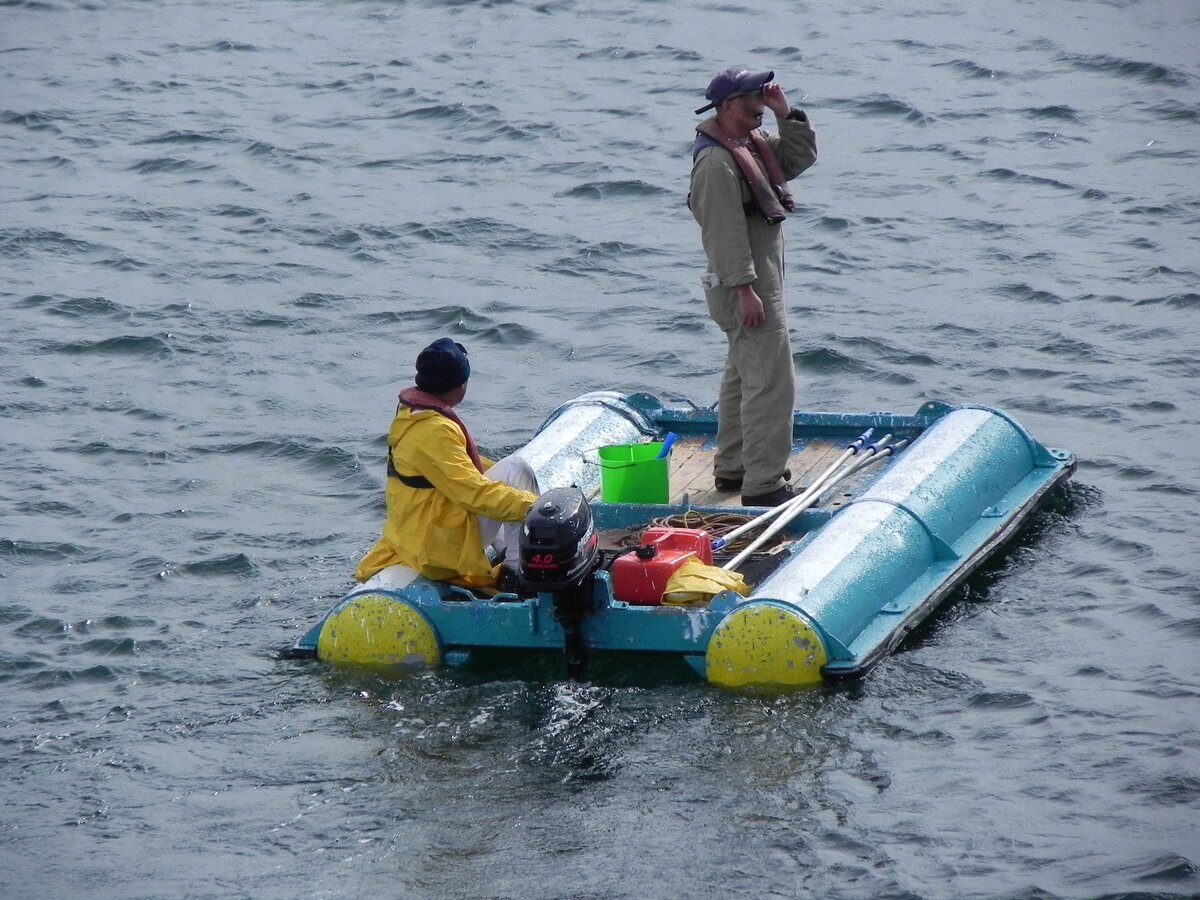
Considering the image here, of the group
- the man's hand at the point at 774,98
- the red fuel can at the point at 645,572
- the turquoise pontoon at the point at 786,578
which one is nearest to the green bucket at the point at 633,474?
the turquoise pontoon at the point at 786,578

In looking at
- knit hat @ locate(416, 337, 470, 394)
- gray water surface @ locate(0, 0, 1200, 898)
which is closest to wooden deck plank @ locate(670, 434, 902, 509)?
gray water surface @ locate(0, 0, 1200, 898)

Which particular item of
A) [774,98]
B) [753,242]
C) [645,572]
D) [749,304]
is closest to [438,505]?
[645,572]

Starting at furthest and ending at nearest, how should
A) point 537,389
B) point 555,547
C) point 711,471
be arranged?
point 537,389, point 711,471, point 555,547

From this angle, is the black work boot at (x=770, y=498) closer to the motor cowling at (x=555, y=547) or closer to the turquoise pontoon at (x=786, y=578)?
the turquoise pontoon at (x=786, y=578)

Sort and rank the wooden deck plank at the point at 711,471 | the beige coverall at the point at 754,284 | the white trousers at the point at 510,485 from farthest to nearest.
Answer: the wooden deck plank at the point at 711,471
the beige coverall at the point at 754,284
the white trousers at the point at 510,485

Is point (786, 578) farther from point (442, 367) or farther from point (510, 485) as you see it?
point (442, 367)

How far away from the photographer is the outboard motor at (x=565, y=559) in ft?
Result: 25.8

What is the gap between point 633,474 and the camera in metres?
9.46

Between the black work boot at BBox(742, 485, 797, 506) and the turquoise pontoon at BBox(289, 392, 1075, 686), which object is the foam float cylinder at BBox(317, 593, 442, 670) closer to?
the turquoise pontoon at BBox(289, 392, 1075, 686)

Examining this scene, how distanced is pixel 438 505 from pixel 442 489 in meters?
0.13

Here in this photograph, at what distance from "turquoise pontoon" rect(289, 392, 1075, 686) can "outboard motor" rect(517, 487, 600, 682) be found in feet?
0.06

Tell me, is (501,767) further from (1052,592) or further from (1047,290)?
(1047,290)

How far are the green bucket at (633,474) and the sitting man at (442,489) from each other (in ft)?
2.95

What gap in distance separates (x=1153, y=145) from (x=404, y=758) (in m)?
12.4
